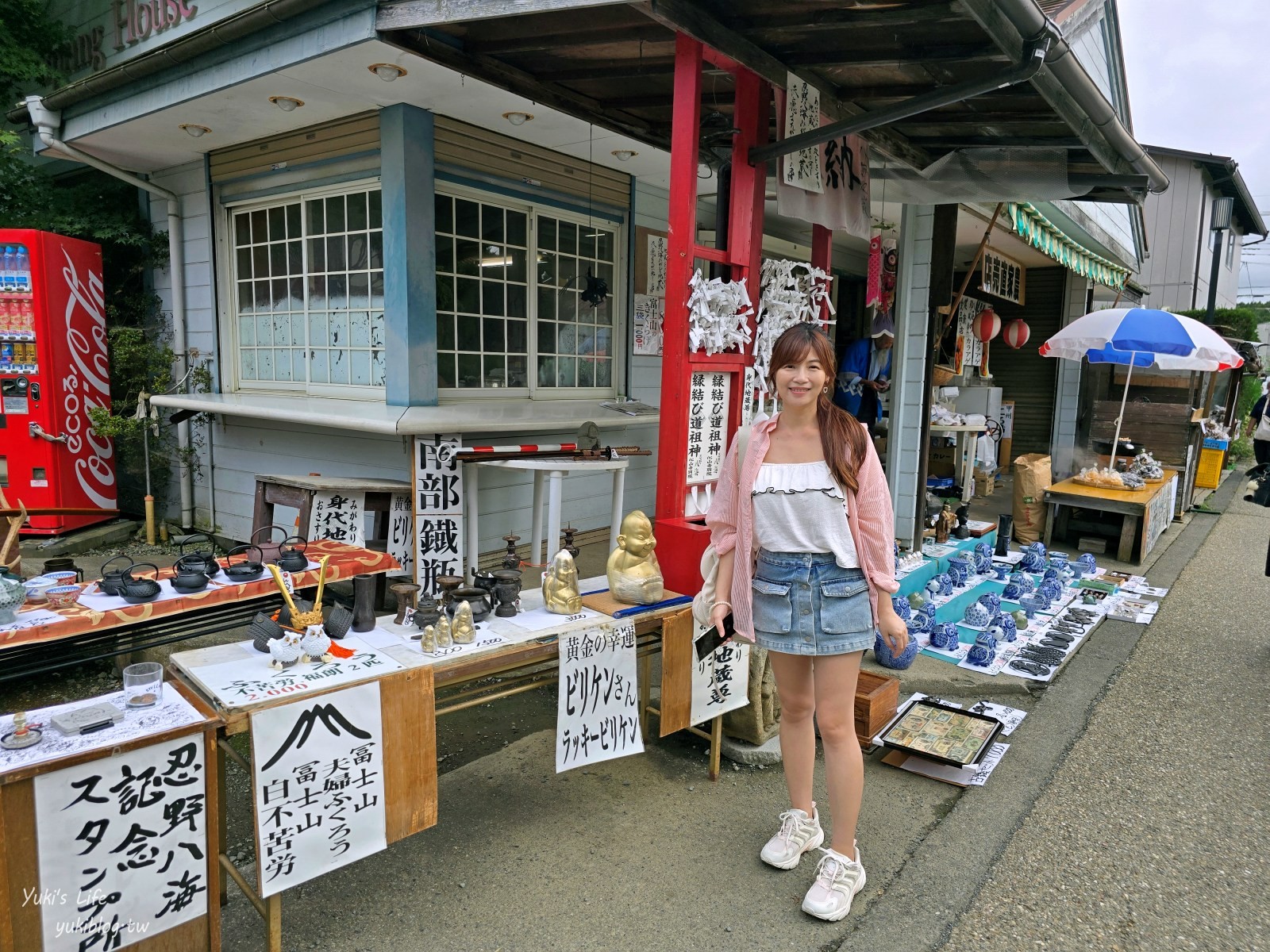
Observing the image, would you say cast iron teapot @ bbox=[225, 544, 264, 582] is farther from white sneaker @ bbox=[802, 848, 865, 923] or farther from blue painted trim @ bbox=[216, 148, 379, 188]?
blue painted trim @ bbox=[216, 148, 379, 188]

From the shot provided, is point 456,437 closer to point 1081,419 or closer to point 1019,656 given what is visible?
point 1019,656

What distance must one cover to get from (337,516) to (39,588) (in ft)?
7.74

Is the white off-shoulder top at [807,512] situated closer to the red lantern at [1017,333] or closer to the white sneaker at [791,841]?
the white sneaker at [791,841]

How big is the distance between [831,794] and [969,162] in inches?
165

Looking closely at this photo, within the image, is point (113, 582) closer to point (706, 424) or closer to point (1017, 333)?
point (706, 424)

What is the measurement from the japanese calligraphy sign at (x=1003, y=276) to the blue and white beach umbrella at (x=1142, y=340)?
6.55ft

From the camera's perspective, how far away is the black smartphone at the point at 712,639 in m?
3.13

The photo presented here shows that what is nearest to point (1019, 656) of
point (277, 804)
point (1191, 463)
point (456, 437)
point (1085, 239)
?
point (456, 437)

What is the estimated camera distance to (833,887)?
9.44 feet

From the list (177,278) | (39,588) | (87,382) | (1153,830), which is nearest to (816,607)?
(1153,830)

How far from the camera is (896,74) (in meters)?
4.21

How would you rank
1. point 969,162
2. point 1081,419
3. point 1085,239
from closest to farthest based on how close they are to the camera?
point 969,162 → point 1085,239 → point 1081,419

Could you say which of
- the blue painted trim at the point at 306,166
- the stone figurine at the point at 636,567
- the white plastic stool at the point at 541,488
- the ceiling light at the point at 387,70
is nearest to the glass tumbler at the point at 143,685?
the stone figurine at the point at 636,567

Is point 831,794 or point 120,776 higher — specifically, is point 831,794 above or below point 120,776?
below
